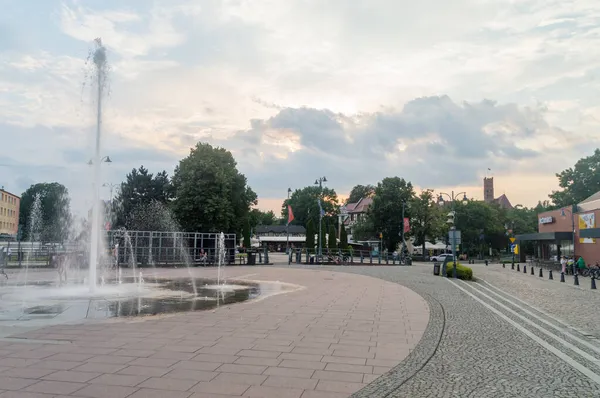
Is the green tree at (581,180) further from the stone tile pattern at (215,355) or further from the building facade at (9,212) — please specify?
the building facade at (9,212)

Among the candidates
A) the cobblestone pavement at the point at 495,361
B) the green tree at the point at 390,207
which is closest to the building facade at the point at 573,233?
the green tree at the point at 390,207

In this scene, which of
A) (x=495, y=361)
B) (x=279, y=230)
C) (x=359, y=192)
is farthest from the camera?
(x=359, y=192)

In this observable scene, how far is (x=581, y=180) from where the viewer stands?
220 feet

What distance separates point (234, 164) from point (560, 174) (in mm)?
51212

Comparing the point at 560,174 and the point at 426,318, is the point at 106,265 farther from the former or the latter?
the point at 560,174

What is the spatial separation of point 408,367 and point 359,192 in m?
122

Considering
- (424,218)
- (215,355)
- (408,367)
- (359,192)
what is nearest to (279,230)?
(359,192)

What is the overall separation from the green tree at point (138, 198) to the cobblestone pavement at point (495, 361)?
57.0 meters

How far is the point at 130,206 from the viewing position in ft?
213

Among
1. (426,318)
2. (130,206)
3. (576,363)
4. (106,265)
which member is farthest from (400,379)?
(130,206)

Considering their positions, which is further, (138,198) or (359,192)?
(359,192)

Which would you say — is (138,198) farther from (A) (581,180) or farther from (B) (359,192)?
(B) (359,192)

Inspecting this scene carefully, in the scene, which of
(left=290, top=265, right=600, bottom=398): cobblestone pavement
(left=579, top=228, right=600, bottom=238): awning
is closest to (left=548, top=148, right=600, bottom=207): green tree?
(left=579, top=228, right=600, bottom=238): awning

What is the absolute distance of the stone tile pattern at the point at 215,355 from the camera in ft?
18.6
